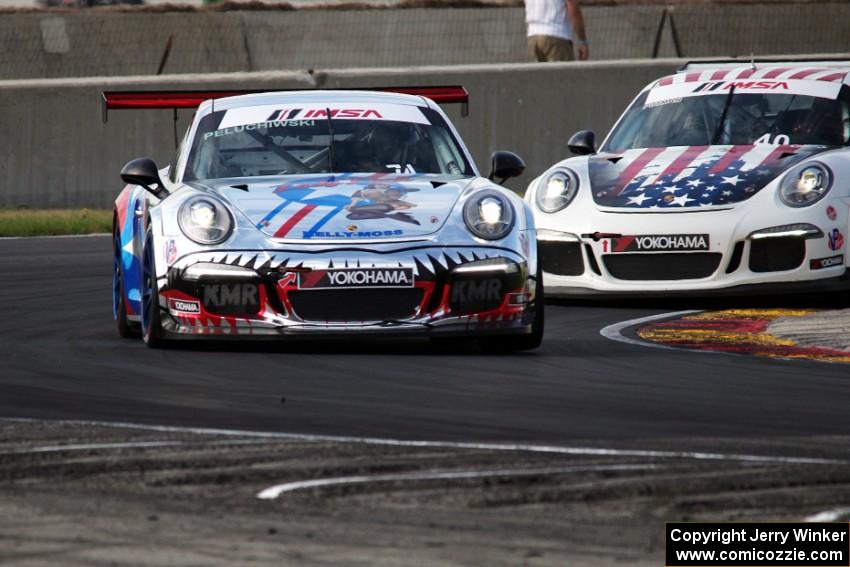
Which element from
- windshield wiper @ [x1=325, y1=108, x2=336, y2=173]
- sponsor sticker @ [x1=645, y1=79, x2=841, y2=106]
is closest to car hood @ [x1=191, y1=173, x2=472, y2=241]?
windshield wiper @ [x1=325, y1=108, x2=336, y2=173]

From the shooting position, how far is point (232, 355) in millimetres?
8672

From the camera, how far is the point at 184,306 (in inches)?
340

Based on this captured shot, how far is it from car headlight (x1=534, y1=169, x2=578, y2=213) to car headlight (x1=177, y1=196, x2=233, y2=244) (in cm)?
308

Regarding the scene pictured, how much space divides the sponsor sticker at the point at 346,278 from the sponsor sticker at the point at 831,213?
11.2 ft

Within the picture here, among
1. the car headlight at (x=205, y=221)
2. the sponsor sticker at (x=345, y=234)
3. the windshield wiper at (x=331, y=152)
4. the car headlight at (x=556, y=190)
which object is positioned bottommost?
the car headlight at (x=556, y=190)

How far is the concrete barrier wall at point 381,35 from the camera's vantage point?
23.9 m

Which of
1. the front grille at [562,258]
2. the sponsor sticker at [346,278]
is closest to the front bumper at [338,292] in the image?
the sponsor sticker at [346,278]

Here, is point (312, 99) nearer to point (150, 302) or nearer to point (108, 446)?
point (150, 302)

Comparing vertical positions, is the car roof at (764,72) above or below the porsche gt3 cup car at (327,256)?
above

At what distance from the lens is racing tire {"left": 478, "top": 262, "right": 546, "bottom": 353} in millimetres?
8867

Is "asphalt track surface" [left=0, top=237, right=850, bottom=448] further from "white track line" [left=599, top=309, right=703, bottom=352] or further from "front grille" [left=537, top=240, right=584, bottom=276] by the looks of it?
"front grille" [left=537, top=240, right=584, bottom=276]

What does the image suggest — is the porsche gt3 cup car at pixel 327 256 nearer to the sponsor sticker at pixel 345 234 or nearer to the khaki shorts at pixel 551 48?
the sponsor sticker at pixel 345 234

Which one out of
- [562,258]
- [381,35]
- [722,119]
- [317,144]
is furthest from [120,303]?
[381,35]

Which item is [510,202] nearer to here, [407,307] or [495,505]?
[407,307]
